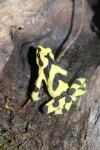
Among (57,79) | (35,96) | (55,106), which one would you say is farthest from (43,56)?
(55,106)

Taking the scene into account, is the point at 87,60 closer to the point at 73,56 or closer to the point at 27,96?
the point at 73,56

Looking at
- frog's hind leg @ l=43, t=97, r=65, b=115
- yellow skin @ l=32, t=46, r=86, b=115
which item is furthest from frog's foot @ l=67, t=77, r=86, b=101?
frog's hind leg @ l=43, t=97, r=65, b=115

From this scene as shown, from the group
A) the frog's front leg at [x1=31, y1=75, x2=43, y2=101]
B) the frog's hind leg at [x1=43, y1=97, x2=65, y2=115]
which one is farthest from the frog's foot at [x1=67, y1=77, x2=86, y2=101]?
the frog's front leg at [x1=31, y1=75, x2=43, y2=101]

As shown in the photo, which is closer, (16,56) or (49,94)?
(49,94)

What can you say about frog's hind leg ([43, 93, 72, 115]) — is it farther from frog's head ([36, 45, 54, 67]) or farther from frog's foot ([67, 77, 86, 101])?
frog's head ([36, 45, 54, 67])

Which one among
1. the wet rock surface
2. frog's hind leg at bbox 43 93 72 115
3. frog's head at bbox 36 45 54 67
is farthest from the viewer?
frog's head at bbox 36 45 54 67

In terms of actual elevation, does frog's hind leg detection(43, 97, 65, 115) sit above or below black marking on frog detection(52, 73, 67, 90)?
below

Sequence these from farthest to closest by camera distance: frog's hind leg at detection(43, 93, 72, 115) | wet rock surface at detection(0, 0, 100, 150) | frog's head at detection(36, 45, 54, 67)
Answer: frog's head at detection(36, 45, 54, 67), frog's hind leg at detection(43, 93, 72, 115), wet rock surface at detection(0, 0, 100, 150)

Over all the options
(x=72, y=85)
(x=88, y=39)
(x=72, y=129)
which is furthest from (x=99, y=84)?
(x=88, y=39)

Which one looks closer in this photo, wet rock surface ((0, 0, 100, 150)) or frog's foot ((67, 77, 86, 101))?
wet rock surface ((0, 0, 100, 150))
